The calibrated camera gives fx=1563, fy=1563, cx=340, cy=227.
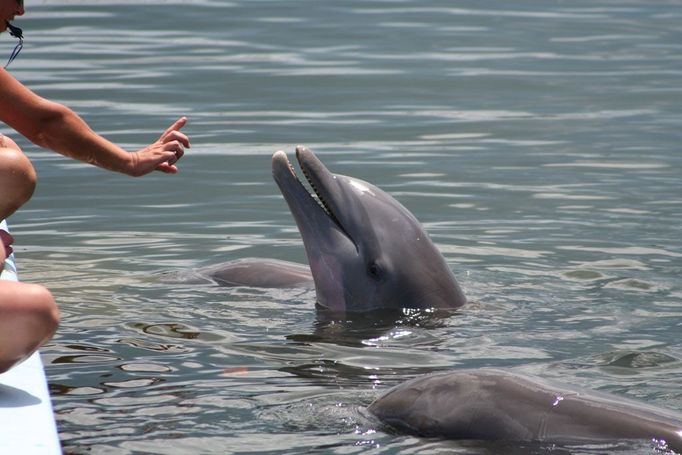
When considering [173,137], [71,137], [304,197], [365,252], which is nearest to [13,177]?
[71,137]

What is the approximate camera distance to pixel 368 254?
28.5ft

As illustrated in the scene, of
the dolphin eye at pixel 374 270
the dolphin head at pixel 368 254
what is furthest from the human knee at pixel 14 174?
the dolphin eye at pixel 374 270

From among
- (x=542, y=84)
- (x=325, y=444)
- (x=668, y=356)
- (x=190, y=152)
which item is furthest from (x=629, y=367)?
(x=542, y=84)

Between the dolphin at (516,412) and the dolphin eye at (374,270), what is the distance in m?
2.29

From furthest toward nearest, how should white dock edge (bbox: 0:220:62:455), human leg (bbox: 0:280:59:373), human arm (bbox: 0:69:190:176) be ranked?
human arm (bbox: 0:69:190:176) < human leg (bbox: 0:280:59:373) < white dock edge (bbox: 0:220:62:455)

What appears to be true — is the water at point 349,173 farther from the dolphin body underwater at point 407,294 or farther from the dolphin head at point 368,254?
the dolphin head at point 368,254

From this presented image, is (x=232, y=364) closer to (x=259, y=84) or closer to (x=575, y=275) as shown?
(x=575, y=275)

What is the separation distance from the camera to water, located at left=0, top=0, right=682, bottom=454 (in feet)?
23.2

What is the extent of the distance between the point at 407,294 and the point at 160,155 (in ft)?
5.51

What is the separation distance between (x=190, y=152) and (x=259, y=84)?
328cm

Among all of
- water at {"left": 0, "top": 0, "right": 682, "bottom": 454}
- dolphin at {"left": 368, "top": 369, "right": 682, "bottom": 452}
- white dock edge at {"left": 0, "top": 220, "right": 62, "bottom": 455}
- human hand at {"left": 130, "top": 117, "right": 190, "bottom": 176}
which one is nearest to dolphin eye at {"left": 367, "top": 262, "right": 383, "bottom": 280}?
water at {"left": 0, "top": 0, "right": 682, "bottom": 454}

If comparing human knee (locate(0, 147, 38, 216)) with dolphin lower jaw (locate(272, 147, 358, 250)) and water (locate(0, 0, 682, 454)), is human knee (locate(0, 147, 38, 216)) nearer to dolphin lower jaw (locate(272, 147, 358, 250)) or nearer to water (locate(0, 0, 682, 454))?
water (locate(0, 0, 682, 454))

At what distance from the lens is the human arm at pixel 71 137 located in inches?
307

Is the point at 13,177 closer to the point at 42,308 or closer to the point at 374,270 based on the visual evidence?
the point at 42,308
